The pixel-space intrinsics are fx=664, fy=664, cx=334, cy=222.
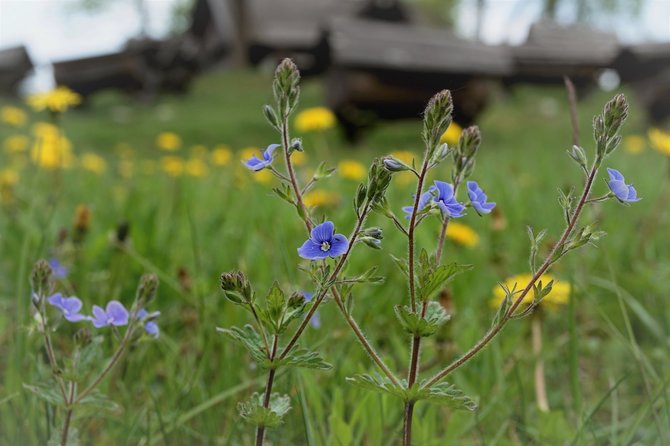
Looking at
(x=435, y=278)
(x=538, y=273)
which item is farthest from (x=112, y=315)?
(x=538, y=273)

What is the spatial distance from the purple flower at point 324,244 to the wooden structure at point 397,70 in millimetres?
9408

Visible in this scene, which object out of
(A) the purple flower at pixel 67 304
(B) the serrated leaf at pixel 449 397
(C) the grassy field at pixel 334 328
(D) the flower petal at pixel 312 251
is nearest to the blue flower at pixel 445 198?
(D) the flower petal at pixel 312 251

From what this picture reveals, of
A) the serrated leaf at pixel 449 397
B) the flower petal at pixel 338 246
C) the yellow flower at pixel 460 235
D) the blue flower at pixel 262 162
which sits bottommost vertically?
the yellow flower at pixel 460 235

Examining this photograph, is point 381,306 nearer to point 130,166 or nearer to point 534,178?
point 534,178

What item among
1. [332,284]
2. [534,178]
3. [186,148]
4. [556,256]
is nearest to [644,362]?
[556,256]

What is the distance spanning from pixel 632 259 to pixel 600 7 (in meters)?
41.1

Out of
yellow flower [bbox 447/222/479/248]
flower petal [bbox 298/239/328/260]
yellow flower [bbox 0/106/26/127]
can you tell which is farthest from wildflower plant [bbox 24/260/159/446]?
yellow flower [bbox 0/106/26/127]

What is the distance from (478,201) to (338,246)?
0.23 metres

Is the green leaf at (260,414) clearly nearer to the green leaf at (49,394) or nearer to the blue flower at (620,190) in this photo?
the green leaf at (49,394)

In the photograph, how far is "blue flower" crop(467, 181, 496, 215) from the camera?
850mm

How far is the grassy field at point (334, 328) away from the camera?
1317 mm

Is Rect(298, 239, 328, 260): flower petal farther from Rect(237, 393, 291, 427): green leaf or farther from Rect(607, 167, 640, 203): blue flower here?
Rect(607, 167, 640, 203): blue flower

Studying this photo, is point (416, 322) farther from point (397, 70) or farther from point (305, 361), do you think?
point (397, 70)

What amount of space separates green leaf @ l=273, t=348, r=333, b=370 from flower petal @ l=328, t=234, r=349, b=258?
159mm
